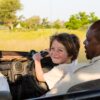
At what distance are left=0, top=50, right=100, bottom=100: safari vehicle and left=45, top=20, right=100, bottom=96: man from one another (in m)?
0.18

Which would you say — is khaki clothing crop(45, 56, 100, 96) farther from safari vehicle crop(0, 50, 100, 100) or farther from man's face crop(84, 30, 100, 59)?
safari vehicle crop(0, 50, 100, 100)

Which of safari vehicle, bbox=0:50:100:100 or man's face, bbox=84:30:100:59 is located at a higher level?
man's face, bbox=84:30:100:59

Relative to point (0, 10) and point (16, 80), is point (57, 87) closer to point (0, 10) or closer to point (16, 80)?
point (16, 80)

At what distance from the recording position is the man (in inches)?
100

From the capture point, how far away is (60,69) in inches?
122

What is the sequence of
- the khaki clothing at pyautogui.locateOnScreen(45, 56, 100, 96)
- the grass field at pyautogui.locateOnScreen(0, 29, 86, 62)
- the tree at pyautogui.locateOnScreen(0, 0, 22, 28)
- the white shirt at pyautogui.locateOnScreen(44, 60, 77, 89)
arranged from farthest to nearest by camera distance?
the tree at pyautogui.locateOnScreen(0, 0, 22, 28), the grass field at pyautogui.locateOnScreen(0, 29, 86, 62), the white shirt at pyautogui.locateOnScreen(44, 60, 77, 89), the khaki clothing at pyautogui.locateOnScreen(45, 56, 100, 96)

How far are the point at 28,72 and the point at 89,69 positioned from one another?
995 mm

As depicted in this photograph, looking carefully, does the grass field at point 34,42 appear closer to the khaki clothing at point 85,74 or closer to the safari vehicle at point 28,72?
the safari vehicle at point 28,72

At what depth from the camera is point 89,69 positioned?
101 inches

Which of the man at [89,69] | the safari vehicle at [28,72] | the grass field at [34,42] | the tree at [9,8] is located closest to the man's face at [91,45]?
the man at [89,69]

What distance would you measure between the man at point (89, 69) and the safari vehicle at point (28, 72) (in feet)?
0.60

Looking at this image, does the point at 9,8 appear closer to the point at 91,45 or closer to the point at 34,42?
the point at 34,42

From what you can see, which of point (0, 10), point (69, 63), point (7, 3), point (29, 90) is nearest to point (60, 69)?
point (69, 63)

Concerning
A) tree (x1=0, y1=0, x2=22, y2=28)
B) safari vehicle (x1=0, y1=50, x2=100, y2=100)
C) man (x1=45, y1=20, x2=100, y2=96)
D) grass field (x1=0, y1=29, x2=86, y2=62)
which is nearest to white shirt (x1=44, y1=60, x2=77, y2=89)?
safari vehicle (x1=0, y1=50, x2=100, y2=100)
